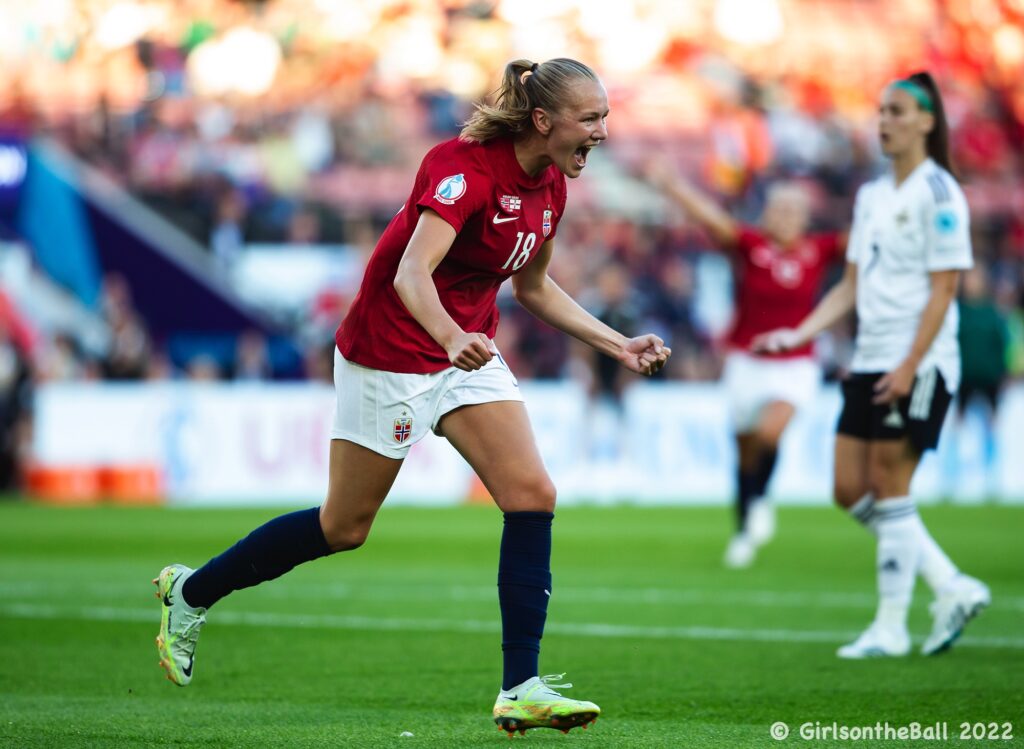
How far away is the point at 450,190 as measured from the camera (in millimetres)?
4988

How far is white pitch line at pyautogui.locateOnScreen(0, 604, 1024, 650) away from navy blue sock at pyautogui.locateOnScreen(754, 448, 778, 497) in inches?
157

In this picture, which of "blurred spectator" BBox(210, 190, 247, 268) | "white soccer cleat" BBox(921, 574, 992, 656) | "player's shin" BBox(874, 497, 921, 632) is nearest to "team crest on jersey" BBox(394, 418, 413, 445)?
"player's shin" BBox(874, 497, 921, 632)

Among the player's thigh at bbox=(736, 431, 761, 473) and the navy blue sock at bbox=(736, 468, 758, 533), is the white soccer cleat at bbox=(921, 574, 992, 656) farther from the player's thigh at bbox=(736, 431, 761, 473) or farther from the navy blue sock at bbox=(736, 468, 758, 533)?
the player's thigh at bbox=(736, 431, 761, 473)

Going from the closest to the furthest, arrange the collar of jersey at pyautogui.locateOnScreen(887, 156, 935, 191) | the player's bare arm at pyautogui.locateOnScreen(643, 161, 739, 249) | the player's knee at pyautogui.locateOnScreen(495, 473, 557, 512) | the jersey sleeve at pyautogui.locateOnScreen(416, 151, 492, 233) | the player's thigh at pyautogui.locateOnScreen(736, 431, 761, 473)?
the jersey sleeve at pyautogui.locateOnScreen(416, 151, 492, 233) < the player's knee at pyautogui.locateOnScreen(495, 473, 557, 512) < the collar of jersey at pyautogui.locateOnScreen(887, 156, 935, 191) < the player's bare arm at pyautogui.locateOnScreen(643, 161, 739, 249) < the player's thigh at pyautogui.locateOnScreen(736, 431, 761, 473)

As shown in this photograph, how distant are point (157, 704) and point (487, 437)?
1.61 m

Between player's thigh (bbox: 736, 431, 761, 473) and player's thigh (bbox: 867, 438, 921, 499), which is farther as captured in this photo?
player's thigh (bbox: 736, 431, 761, 473)

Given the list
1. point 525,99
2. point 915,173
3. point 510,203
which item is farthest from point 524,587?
point 915,173

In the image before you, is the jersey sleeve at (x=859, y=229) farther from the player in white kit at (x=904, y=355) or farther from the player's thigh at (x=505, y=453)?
the player's thigh at (x=505, y=453)

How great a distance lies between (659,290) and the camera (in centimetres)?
2309

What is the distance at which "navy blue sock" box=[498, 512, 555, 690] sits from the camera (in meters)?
4.98

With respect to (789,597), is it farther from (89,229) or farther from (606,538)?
(89,229)

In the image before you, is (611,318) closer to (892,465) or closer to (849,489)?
(849,489)

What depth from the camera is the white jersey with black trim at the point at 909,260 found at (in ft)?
23.1

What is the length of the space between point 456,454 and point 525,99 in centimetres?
1420
